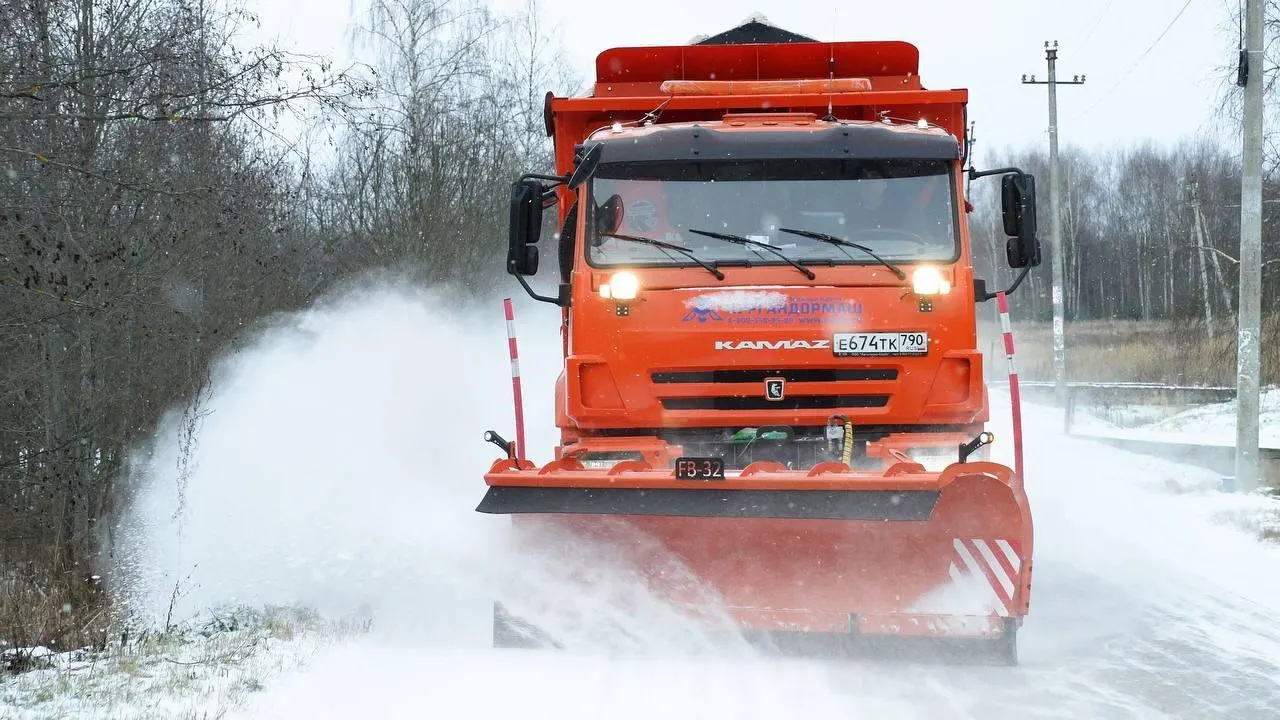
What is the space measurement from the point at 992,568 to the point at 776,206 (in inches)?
90.4

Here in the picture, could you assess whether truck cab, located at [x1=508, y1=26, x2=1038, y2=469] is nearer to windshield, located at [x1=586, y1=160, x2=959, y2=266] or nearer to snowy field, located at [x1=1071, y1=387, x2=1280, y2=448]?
windshield, located at [x1=586, y1=160, x2=959, y2=266]

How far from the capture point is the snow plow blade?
521 centimetres

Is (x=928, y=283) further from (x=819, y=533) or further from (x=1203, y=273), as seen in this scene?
(x=1203, y=273)

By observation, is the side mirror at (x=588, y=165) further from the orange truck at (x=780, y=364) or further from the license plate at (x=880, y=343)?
the license plate at (x=880, y=343)

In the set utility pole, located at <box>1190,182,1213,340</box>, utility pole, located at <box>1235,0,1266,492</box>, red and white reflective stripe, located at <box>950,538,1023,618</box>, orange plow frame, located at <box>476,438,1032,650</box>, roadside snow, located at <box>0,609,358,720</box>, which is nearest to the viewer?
roadside snow, located at <box>0,609,358,720</box>

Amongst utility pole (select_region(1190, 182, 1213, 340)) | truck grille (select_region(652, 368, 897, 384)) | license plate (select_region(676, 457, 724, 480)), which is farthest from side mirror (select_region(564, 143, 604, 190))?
utility pole (select_region(1190, 182, 1213, 340))

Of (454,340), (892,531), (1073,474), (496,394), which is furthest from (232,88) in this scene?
(1073,474)

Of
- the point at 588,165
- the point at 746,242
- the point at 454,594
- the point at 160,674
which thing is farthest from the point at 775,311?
the point at 160,674

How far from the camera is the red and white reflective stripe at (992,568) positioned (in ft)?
18.2

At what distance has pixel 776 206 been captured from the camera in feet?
21.6

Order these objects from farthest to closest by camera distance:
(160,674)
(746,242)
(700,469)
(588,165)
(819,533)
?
(588,165) → (746,242) → (819,533) → (700,469) → (160,674)

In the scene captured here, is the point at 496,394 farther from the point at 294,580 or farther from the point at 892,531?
the point at 892,531

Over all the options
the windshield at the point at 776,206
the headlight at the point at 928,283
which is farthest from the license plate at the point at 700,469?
the headlight at the point at 928,283

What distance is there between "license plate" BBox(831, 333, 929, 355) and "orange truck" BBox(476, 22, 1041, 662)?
0.4 inches
